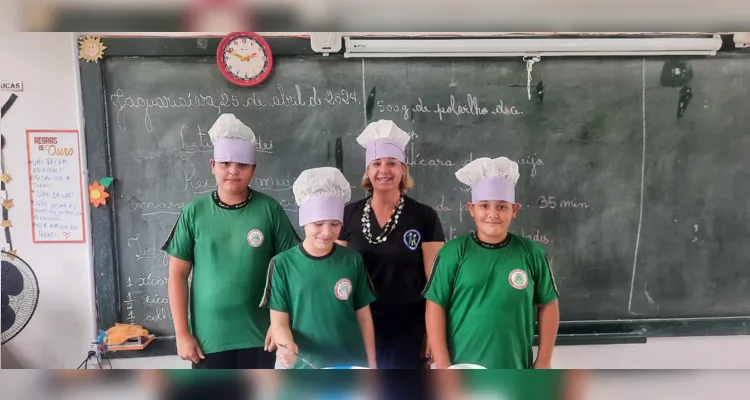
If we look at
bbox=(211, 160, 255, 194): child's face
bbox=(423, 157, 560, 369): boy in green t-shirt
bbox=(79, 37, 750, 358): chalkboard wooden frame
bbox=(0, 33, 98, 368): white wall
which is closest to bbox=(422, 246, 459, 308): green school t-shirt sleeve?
bbox=(423, 157, 560, 369): boy in green t-shirt

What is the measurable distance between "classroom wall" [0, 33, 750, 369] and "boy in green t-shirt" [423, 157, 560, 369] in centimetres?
18

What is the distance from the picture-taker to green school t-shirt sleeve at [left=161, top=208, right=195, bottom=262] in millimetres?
1111

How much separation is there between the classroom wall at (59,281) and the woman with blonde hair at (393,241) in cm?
39

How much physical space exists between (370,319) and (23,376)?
2.89 ft

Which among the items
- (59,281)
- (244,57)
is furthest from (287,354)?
(244,57)

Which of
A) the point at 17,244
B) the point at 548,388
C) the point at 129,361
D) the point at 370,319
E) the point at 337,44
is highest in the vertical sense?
the point at 337,44

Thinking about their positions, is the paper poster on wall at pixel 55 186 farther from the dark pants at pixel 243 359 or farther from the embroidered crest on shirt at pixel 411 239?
the embroidered crest on shirt at pixel 411 239

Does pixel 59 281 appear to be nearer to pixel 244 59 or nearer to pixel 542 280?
pixel 244 59

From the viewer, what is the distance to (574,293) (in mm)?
1191

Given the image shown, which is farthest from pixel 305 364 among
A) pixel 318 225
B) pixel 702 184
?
pixel 702 184

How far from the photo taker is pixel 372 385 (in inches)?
45.3

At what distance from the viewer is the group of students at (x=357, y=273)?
1.07 metres

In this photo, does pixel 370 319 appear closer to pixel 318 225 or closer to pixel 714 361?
pixel 318 225

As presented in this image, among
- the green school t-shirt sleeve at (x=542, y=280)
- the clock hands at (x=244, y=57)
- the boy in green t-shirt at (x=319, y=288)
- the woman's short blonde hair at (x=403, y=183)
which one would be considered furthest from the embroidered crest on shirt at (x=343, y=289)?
the clock hands at (x=244, y=57)
